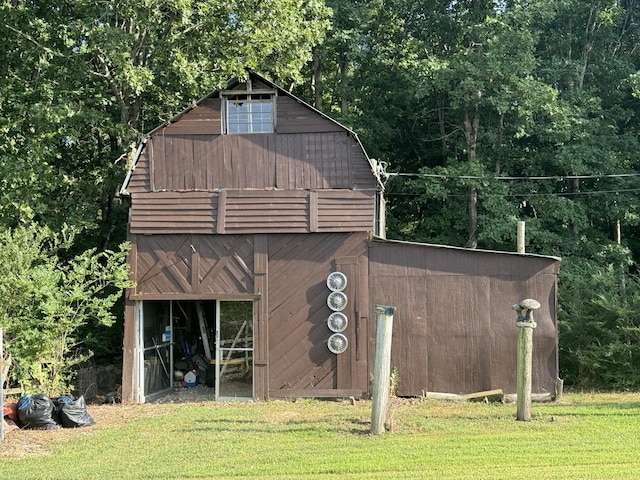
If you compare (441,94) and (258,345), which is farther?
(441,94)

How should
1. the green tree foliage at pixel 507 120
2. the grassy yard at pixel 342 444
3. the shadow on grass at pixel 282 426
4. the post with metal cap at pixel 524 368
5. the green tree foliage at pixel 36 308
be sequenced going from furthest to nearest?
the green tree foliage at pixel 507 120
the green tree foliage at pixel 36 308
the post with metal cap at pixel 524 368
the shadow on grass at pixel 282 426
the grassy yard at pixel 342 444

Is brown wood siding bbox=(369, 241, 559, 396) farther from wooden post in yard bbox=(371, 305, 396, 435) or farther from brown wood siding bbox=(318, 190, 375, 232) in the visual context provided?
wooden post in yard bbox=(371, 305, 396, 435)

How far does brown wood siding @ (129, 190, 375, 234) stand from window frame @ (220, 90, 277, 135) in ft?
3.94

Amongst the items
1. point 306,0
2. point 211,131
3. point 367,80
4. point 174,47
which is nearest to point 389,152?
point 367,80

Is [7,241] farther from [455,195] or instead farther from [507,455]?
[455,195]

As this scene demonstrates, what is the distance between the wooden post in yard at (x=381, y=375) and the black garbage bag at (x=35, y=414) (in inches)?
191

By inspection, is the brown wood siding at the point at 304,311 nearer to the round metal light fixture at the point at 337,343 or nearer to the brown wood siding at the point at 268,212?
the round metal light fixture at the point at 337,343

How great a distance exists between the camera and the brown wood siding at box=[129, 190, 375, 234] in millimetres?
12977

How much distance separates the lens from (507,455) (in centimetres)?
800

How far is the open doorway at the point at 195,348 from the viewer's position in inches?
523

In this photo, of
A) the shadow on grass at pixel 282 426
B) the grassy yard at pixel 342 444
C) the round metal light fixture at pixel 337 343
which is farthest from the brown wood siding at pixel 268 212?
the shadow on grass at pixel 282 426

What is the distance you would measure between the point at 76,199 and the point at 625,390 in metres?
13.2

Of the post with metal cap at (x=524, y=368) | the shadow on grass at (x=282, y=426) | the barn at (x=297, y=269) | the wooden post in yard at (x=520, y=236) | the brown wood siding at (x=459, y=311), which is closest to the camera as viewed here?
the shadow on grass at (x=282, y=426)

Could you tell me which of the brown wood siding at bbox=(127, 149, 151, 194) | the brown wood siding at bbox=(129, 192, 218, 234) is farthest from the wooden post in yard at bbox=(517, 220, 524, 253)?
the brown wood siding at bbox=(127, 149, 151, 194)
